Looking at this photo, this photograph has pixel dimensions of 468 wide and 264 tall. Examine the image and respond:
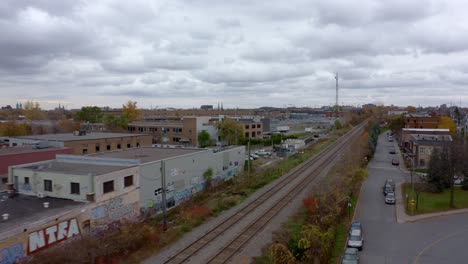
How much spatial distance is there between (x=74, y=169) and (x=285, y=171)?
24.4 meters

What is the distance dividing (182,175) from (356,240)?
50.0 feet

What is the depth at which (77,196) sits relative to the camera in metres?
21.7

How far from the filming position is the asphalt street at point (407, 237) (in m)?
18.7

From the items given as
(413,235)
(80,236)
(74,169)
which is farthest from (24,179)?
(413,235)

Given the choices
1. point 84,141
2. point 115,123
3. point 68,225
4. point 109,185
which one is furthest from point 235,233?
point 115,123

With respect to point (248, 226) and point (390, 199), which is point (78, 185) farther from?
point (390, 199)

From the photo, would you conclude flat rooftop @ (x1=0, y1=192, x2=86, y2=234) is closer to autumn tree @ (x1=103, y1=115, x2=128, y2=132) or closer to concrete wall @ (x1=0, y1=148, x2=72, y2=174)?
concrete wall @ (x1=0, y1=148, x2=72, y2=174)

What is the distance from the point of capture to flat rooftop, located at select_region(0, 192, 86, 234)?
58.5 feet

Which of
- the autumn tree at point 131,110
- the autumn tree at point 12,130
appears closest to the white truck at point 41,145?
the autumn tree at point 12,130

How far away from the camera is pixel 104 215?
2180 cm

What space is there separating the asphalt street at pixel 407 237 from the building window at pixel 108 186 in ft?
49.1

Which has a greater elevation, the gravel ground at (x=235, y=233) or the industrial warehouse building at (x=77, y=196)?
the industrial warehouse building at (x=77, y=196)

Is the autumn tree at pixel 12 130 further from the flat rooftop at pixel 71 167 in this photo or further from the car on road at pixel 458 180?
the car on road at pixel 458 180

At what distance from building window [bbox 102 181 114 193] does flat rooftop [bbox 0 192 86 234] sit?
5.06 ft
